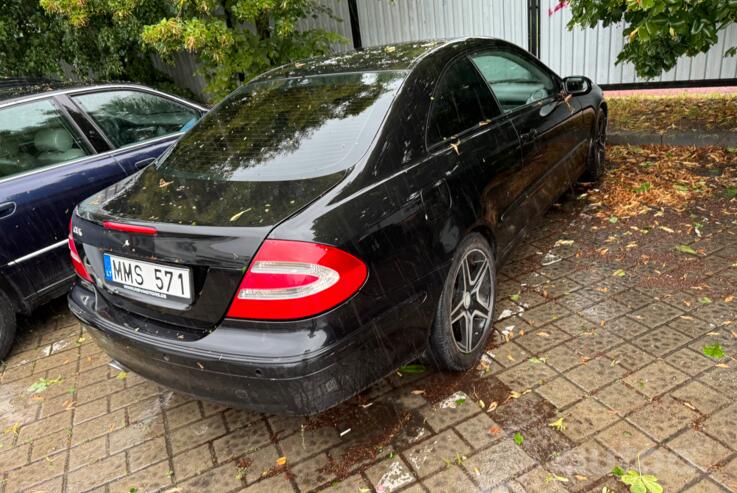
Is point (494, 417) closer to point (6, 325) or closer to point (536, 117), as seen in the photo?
point (536, 117)

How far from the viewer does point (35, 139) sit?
3.74 metres

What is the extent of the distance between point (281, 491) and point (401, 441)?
1.83 feet

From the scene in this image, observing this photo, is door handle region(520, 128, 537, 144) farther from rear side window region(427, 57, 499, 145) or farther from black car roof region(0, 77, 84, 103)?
black car roof region(0, 77, 84, 103)

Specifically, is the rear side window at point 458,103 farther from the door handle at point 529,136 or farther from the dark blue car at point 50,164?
the dark blue car at point 50,164

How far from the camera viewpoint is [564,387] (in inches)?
102

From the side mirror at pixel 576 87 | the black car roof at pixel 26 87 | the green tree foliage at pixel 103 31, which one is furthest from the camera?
the green tree foliage at pixel 103 31

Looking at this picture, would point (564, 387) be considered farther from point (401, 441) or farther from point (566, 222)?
point (566, 222)

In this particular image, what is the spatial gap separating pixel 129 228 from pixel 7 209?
1786 mm

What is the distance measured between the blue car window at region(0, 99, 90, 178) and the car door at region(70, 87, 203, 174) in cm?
21

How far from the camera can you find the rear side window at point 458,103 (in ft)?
8.77

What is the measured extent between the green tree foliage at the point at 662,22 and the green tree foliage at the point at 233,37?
3.04 m

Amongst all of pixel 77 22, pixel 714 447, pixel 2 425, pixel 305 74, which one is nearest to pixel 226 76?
pixel 77 22

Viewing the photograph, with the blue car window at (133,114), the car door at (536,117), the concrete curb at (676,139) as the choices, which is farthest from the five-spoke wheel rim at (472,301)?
the concrete curb at (676,139)

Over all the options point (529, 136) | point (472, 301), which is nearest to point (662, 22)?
point (529, 136)
